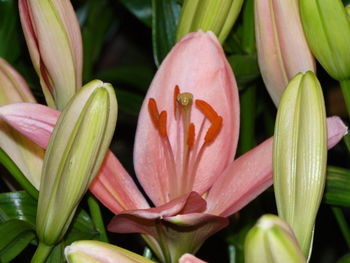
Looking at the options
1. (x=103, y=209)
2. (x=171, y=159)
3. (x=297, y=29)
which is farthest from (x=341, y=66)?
(x=103, y=209)

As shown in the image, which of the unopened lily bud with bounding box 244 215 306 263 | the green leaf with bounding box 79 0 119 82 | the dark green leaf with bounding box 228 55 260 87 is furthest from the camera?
the green leaf with bounding box 79 0 119 82

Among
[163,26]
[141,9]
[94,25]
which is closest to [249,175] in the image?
[163,26]

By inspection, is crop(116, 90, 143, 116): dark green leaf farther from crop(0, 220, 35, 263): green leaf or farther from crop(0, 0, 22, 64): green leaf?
crop(0, 220, 35, 263): green leaf

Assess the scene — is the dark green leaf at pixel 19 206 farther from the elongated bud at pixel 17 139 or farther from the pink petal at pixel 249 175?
the pink petal at pixel 249 175

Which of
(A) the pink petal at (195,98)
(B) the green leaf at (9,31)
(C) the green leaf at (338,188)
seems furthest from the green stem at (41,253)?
(B) the green leaf at (9,31)

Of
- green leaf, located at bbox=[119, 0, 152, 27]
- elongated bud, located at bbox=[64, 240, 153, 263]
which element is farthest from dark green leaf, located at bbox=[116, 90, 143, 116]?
elongated bud, located at bbox=[64, 240, 153, 263]

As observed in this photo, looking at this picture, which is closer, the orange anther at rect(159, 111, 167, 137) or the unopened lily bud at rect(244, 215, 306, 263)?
the unopened lily bud at rect(244, 215, 306, 263)
